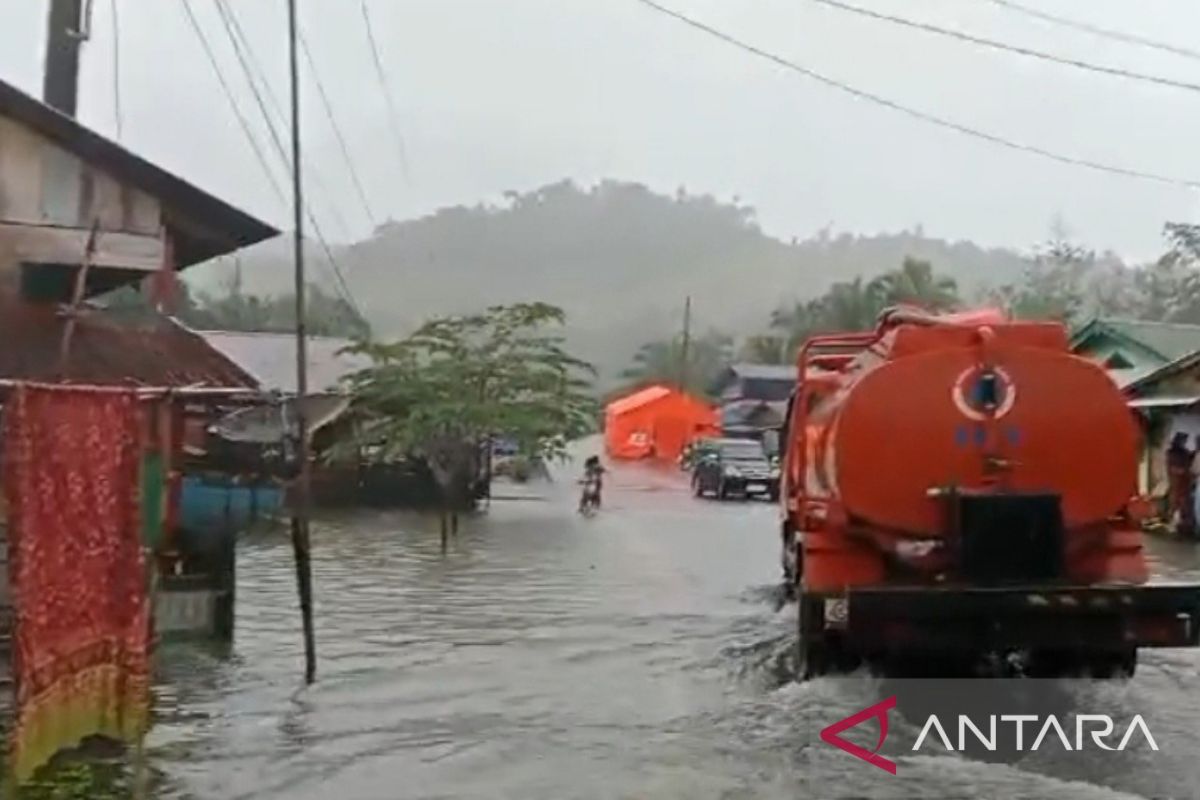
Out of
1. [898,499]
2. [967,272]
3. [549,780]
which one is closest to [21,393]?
[549,780]

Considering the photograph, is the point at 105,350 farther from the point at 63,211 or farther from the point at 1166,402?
the point at 1166,402

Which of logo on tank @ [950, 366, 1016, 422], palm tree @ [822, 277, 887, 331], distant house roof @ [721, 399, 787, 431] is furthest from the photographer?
palm tree @ [822, 277, 887, 331]

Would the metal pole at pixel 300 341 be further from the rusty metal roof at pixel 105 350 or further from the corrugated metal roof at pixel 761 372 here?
the corrugated metal roof at pixel 761 372

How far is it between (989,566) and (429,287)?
61639mm

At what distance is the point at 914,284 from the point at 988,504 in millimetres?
60909

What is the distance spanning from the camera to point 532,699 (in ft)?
38.5

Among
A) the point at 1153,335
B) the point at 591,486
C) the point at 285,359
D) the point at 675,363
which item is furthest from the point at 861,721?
the point at 675,363

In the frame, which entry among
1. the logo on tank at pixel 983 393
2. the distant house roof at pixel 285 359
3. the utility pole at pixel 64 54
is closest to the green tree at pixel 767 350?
the distant house roof at pixel 285 359

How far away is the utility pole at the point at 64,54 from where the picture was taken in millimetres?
15992

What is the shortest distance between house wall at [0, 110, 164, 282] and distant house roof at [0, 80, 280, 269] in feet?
0.26

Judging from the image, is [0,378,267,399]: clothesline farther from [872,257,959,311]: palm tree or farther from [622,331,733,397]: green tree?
[622,331,733,397]: green tree

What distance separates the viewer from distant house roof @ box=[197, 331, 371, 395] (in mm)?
38906

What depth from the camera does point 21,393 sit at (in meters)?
6.34

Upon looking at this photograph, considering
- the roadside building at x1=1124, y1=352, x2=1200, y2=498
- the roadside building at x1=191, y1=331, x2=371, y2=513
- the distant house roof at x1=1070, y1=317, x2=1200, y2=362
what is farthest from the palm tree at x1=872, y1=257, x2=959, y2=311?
the roadside building at x1=1124, y1=352, x2=1200, y2=498
